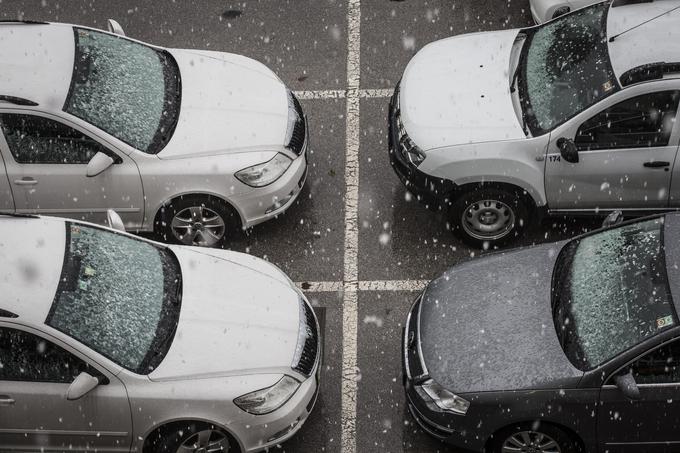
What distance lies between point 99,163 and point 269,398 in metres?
→ 2.81

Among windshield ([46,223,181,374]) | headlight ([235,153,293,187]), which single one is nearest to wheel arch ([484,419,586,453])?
windshield ([46,223,181,374])

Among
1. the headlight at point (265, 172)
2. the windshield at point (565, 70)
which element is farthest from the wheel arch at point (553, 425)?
the headlight at point (265, 172)

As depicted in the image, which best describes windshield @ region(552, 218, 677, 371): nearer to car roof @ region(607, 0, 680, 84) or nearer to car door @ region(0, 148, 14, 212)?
car roof @ region(607, 0, 680, 84)

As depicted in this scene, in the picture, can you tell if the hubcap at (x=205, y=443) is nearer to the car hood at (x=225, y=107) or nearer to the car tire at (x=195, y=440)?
the car tire at (x=195, y=440)

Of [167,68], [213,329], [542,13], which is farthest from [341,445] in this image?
[542,13]

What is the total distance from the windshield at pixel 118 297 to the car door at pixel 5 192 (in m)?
1.42

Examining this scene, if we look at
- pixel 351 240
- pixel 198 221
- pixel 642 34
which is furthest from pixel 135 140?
pixel 642 34

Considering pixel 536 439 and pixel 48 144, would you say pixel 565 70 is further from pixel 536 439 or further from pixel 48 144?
pixel 48 144

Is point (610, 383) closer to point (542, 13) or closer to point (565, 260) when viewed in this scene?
point (565, 260)

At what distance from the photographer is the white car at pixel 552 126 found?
26.9 ft

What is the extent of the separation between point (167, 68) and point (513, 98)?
3376mm

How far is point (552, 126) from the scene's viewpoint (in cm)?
833

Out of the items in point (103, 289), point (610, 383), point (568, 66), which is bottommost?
point (610, 383)

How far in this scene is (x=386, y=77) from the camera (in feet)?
36.1
